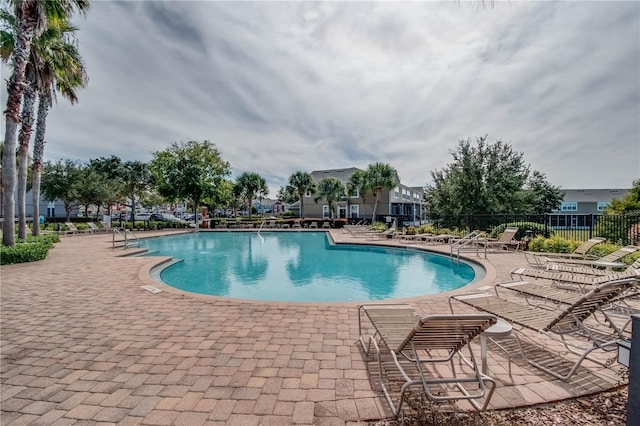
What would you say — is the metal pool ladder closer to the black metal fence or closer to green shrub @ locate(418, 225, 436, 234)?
green shrub @ locate(418, 225, 436, 234)

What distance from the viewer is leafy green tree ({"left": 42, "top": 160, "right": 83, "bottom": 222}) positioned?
24.2 metres

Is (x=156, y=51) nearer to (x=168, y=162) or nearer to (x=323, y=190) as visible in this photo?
(x=168, y=162)

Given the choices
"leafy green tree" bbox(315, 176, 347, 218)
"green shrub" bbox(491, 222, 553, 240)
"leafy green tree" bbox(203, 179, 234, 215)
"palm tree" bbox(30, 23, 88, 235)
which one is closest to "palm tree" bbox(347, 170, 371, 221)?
"leafy green tree" bbox(315, 176, 347, 218)

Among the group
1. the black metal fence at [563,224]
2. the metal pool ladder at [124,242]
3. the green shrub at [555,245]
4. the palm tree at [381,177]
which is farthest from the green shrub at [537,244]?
the palm tree at [381,177]

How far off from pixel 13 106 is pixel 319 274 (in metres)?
11.4

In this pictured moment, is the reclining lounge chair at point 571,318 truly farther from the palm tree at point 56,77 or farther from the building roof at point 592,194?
the building roof at point 592,194

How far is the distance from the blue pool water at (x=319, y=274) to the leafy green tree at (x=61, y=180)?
60.7ft

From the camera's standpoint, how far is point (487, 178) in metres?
16.0

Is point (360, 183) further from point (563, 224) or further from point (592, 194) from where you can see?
point (592, 194)

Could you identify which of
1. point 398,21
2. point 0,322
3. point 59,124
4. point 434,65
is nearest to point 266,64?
point 434,65

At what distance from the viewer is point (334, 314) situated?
4.28 m

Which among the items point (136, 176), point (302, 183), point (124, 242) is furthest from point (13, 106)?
point (136, 176)

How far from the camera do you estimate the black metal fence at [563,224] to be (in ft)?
32.5

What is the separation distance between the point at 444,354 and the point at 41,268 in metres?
10.3
